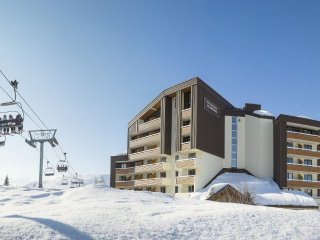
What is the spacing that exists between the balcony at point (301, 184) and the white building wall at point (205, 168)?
33.0 feet

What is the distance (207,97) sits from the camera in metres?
57.5

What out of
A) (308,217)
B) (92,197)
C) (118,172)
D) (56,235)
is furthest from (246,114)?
(56,235)

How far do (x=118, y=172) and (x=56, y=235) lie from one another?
60098 mm

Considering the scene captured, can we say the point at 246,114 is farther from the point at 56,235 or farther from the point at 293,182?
the point at 56,235

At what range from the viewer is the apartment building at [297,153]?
200ft

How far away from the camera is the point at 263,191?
56.8 metres

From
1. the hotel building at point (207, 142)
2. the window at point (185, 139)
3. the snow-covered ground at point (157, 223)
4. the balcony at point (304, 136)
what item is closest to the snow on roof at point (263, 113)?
the hotel building at point (207, 142)

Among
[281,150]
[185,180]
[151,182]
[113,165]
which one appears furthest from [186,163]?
[113,165]

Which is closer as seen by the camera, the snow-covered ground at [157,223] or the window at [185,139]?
the snow-covered ground at [157,223]

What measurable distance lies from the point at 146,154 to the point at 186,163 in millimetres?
10187

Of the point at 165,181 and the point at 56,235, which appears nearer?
the point at 56,235

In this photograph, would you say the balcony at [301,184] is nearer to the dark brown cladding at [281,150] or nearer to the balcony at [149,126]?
the dark brown cladding at [281,150]

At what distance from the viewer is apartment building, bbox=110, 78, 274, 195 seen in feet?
182

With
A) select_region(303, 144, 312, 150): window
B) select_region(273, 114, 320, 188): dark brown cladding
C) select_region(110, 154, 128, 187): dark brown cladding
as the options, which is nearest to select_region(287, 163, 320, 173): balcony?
select_region(273, 114, 320, 188): dark brown cladding
